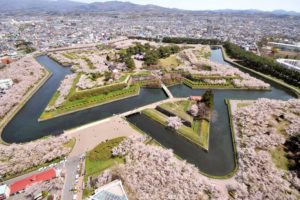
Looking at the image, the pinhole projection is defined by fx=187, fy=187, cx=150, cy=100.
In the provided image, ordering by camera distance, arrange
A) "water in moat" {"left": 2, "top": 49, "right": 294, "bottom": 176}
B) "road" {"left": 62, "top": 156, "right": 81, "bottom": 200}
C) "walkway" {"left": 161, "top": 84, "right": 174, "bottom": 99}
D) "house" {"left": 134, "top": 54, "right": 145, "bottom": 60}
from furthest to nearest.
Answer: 1. "house" {"left": 134, "top": 54, "right": 145, "bottom": 60}
2. "walkway" {"left": 161, "top": 84, "right": 174, "bottom": 99}
3. "water in moat" {"left": 2, "top": 49, "right": 294, "bottom": 176}
4. "road" {"left": 62, "top": 156, "right": 81, "bottom": 200}

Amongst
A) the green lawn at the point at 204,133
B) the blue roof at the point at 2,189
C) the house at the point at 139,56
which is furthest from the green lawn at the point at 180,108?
the house at the point at 139,56

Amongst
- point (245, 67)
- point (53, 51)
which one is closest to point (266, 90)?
point (245, 67)

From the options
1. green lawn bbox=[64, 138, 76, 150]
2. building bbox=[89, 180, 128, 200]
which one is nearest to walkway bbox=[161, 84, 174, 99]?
green lawn bbox=[64, 138, 76, 150]

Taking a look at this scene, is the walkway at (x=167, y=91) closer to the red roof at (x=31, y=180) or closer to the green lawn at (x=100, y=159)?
the green lawn at (x=100, y=159)

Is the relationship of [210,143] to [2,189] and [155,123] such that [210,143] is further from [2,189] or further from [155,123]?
[2,189]

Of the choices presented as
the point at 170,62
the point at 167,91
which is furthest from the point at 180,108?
the point at 170,62

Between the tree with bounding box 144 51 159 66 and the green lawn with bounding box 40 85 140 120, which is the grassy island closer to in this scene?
the green lawn with bounding box 40 85 140 120
